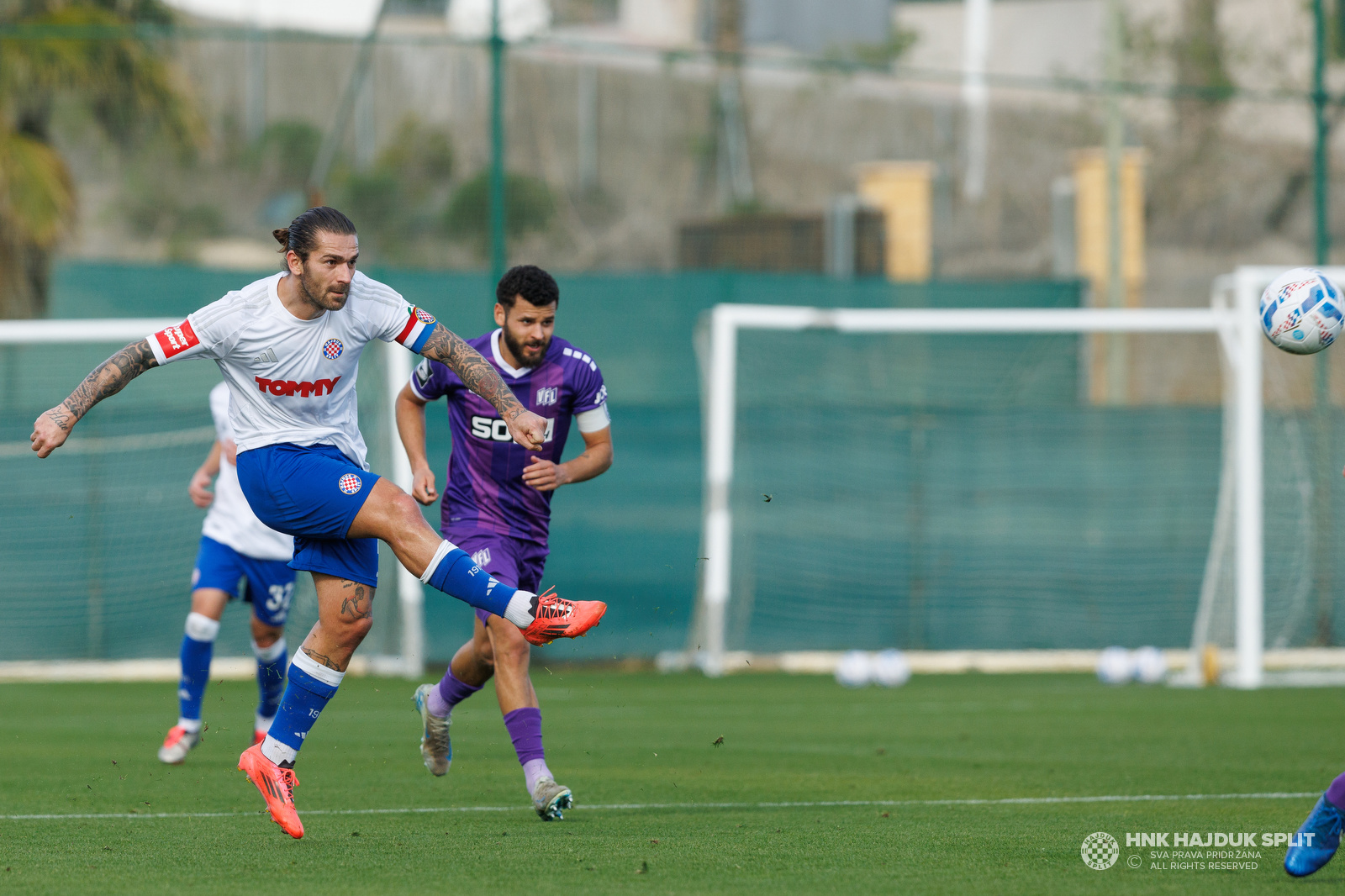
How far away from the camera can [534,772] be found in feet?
21.3

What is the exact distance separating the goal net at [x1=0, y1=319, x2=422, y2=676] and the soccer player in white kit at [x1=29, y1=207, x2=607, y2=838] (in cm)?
864

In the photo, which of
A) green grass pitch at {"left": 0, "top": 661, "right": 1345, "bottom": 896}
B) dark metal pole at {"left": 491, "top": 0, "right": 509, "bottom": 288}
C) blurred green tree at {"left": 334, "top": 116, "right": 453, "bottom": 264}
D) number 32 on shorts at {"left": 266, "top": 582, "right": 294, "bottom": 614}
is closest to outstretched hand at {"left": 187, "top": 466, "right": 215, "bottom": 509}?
number 32 on shorts at {"left": 266, "top": 582, "right": 294, "bottom": 614}

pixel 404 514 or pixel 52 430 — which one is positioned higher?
pixel 52 430

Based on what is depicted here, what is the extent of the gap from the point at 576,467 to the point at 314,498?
55.6 inches

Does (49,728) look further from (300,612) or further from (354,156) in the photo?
(354,156)

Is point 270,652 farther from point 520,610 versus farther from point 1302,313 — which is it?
point 1302,313

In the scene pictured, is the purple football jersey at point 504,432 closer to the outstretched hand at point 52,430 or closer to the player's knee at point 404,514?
the player's knee at point 404,514

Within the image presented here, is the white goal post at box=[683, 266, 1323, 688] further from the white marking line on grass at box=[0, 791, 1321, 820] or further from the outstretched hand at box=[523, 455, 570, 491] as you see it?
the outstretched hand at box=[523, 455, 570, 491]

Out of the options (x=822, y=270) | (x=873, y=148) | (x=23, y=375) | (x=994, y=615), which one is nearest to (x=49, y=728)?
(x=23, y=375)

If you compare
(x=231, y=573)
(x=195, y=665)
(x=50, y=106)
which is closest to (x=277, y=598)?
(x=231, y=573)

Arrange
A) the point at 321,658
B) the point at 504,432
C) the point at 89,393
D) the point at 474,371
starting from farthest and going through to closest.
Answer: the point at 504,432 < the point at 474,371 < the point at 321,658 < the point at 89,393

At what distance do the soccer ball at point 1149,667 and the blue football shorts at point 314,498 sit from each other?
945 centimetres

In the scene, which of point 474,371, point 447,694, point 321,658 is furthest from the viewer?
point 447,694

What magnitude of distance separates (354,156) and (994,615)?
28.8 feet
